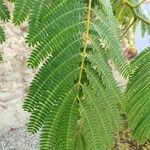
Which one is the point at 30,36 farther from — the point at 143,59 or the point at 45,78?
the point at 143,59

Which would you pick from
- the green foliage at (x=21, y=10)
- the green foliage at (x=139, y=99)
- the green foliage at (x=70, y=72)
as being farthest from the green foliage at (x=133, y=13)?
the green foliage at (x=21, y=10)

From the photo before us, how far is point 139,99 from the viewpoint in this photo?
1369 mm

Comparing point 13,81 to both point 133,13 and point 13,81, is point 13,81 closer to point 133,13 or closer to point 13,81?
point 13,81

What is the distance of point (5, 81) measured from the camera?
6.28m

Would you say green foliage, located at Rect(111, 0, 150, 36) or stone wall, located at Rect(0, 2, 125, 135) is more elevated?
stone wall, located at Rect(0, 2, 125, 135)

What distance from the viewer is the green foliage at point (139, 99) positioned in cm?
137

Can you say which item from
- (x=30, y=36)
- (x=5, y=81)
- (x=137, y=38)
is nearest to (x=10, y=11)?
(x=30, y=36)

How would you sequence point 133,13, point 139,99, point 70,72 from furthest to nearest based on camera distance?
point 133,13 < point 139,99 < point 70,72

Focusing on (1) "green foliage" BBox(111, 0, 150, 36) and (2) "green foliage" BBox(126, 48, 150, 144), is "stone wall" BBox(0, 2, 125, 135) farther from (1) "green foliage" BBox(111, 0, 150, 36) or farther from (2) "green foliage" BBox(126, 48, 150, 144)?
(2) "green foliage" BBox(126, 48, 150, 144)

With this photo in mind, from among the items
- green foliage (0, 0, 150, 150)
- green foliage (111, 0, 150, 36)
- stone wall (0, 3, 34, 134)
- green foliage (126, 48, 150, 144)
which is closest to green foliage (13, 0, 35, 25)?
green foliage (0, 0, 150, 150)

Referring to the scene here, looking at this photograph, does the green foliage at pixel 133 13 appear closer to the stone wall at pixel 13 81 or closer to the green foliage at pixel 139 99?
the green foliage at pixel 139 99

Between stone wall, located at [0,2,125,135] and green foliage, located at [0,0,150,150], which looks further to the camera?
stone wall, located at [0,2,125,135]

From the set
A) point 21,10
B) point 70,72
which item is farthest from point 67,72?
point 21,10

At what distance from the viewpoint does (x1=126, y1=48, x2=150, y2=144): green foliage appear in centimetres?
137
